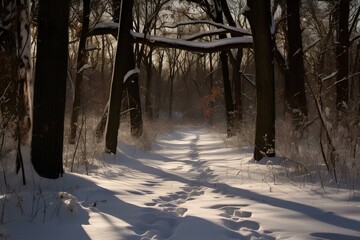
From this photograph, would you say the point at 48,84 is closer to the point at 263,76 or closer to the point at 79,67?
the point at 263,76

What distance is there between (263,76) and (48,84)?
4.04 meters

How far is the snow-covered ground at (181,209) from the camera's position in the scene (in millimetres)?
2998

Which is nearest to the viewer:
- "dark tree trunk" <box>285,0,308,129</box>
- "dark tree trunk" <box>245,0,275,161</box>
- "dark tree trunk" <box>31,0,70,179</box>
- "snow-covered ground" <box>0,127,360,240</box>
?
"snow-covered ground" <box>0,127,360,240</box>

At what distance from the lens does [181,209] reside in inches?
150

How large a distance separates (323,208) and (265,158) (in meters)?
3.24

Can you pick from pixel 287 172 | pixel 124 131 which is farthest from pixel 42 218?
pixel 124 131

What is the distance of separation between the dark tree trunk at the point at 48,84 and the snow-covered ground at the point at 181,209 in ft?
1.00

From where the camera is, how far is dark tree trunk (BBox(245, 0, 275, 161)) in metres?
6.82

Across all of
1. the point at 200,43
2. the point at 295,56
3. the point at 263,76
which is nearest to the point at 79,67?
the point at 200,43

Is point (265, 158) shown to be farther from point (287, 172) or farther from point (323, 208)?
point (323, 208)

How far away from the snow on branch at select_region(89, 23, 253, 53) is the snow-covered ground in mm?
4119

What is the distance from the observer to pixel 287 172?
538 cm

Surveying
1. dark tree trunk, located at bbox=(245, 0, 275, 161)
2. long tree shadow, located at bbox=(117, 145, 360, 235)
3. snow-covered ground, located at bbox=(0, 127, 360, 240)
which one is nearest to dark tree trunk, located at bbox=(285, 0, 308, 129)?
dark tree trunk, located at bbox=(245, 0, 275, 161)

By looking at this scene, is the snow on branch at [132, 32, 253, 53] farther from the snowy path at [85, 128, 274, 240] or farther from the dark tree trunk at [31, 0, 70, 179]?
the dark tree trunk at [31, 0, 70, 179]
